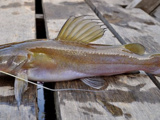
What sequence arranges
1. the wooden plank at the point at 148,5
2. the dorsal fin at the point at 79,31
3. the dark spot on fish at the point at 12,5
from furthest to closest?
the wooden plank at the point at 148,5 < the dark spot on fish at the point at 12,5 < the dorsal fin at the point at 79,31

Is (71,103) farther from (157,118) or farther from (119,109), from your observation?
(157,118)

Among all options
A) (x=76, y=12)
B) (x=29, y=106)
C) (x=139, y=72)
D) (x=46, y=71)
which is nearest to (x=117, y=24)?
(x=76, y=12)

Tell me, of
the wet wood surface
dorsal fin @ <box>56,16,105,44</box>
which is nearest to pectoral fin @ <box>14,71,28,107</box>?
the wet wood surface

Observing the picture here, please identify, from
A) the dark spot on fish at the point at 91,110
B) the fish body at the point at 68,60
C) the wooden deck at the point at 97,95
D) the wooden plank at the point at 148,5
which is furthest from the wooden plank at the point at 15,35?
the wooden plank at the point at 148,5

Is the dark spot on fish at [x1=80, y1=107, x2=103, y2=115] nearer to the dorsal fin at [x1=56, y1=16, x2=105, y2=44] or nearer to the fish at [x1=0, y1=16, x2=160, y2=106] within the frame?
the fish at [x1=0, y1=16, x2=160, y2=106]

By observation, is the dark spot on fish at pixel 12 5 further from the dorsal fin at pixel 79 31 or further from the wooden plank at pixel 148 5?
the wooden plank at pixel 148 5

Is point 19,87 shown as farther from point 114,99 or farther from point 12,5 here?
point 12,5
